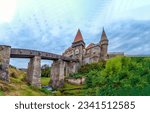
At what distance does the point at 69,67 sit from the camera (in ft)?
146

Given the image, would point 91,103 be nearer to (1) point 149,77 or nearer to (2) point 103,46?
(1) point 149,77

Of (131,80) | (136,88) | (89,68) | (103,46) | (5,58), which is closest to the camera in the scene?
(136,88)

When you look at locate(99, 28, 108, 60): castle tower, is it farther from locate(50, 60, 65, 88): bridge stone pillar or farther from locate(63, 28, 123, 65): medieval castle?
locate(50, 60, 65, 88): bridge stone pillar

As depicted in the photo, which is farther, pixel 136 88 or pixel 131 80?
pixel 131 80

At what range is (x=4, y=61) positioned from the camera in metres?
28.9

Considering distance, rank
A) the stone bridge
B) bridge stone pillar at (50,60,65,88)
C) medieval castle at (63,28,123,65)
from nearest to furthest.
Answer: the stone bridge < bridge stone pillar at (50,60,65,88) < medieval castle at (63,28,123,65)

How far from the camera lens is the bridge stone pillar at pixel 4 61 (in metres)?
28.3

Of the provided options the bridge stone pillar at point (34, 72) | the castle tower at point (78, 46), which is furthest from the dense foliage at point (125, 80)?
the castle tower at point (78, 46)

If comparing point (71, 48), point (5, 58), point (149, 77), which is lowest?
point (149, 77)

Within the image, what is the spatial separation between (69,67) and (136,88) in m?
24.4

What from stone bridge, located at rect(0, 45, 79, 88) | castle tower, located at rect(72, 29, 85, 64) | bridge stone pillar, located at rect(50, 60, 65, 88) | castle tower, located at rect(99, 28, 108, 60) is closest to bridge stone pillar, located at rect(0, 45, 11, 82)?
stone bridge, located at rect(0, 45, 79, 88)

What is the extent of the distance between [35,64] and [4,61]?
5.19m

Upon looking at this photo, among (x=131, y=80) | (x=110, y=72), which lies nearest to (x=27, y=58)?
(x=110, y=72)

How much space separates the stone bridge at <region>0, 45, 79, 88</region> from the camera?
28888 millimetres
